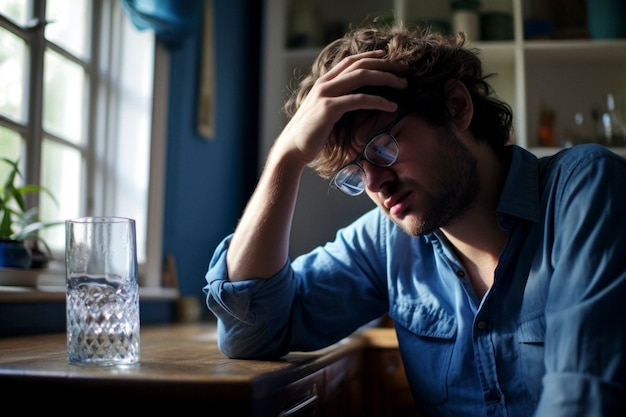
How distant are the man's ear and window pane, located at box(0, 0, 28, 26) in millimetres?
1331

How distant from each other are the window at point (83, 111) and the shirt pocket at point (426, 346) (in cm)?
120

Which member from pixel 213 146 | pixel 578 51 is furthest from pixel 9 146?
pixel 578 51

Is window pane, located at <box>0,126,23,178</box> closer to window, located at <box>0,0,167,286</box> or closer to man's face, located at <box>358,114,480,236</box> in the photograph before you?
window, located at <box>0,0,167,286</box>

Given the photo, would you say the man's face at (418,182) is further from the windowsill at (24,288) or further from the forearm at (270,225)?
the windowsill at (24,288)

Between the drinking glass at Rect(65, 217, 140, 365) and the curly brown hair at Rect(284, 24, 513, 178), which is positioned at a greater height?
the curly brown hair at Rect(284, 24, 513, 178)

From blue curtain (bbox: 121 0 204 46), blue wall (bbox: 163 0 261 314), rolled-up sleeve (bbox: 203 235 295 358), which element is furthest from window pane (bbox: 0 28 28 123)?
rolled-up sleeve (bbox: 203 235 295 358)

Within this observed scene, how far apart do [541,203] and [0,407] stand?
0.91 m

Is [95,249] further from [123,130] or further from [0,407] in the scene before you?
[123,130]

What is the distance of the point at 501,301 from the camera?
1.29 m

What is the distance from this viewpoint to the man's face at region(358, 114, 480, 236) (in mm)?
1311

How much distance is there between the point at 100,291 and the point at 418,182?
0.57 metres

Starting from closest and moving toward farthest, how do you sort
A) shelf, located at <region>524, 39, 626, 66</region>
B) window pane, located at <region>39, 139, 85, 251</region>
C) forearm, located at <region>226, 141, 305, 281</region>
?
forearm, located at <region>226, 141, 305, 281</region> < window pane, located at <region>39, 139, 85, 251</region> < shelf, located at <region>524, 39, 626, 66</region>

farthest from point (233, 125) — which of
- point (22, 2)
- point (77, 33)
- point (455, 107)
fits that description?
point (455, 107)

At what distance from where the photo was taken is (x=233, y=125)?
3492 millimetres
